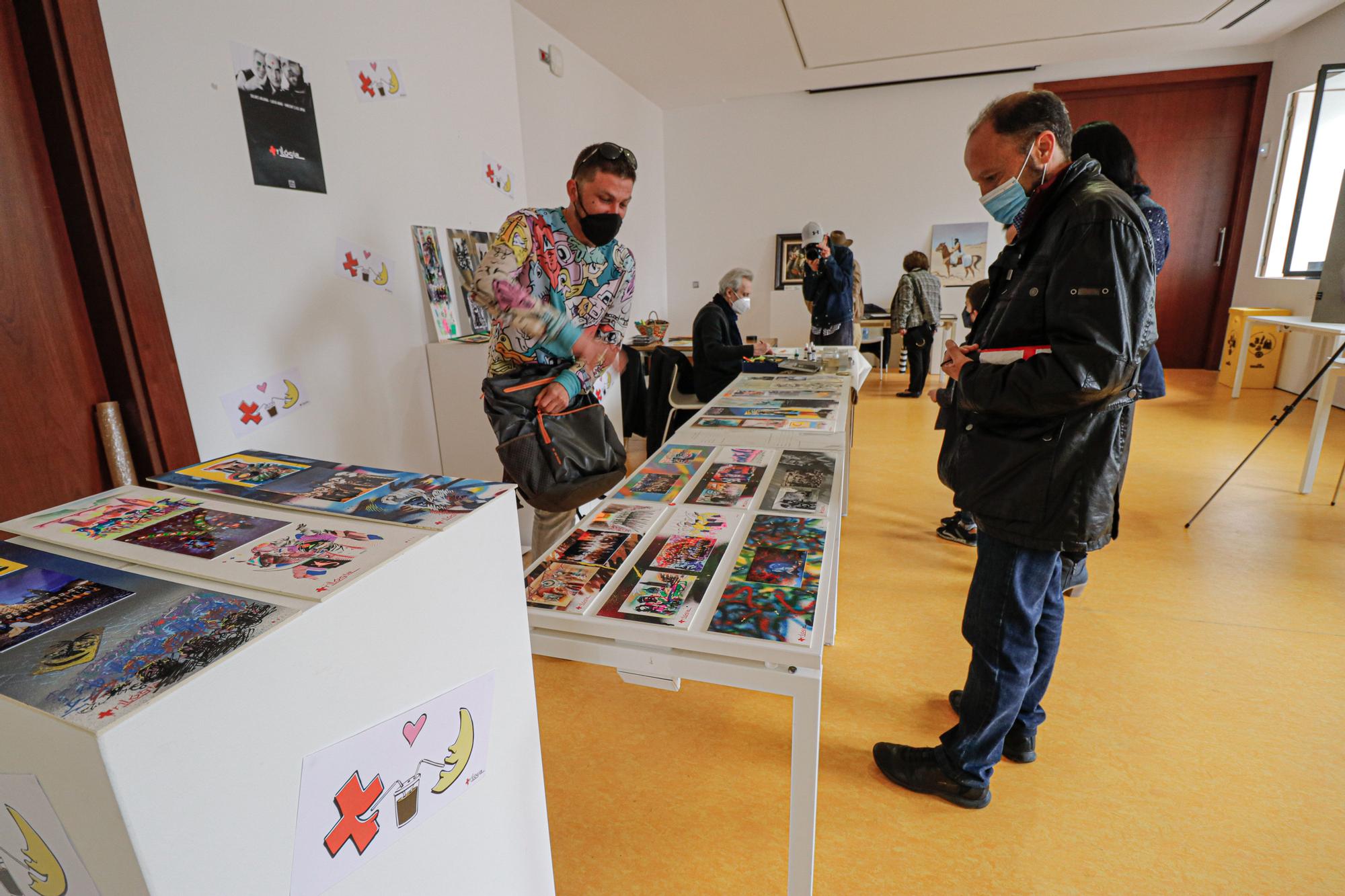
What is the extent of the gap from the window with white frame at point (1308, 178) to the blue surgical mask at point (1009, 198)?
6.32 meters

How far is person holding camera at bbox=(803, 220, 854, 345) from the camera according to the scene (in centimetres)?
440

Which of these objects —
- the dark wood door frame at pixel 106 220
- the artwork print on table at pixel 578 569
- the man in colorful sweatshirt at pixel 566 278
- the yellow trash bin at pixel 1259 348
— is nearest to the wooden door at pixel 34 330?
the dark wood door frame at pixel 106 220

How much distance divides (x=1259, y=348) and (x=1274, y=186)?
162 cm

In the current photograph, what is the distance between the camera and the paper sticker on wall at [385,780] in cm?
58

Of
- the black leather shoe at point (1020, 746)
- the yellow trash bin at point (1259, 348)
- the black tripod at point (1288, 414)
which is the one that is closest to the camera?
the black leather shoe at point (1020, 746)

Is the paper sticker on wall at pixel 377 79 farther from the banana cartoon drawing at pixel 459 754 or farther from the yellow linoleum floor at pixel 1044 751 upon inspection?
the banana cartoon drawing at pixel 459 754

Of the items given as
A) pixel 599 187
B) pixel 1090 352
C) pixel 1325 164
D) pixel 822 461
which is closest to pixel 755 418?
pixel 822 461

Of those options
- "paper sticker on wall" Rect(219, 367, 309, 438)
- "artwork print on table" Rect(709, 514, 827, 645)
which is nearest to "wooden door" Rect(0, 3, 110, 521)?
"paper sticker on wall" Rect(219, 367, 309, 438)

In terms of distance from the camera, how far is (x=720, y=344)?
3.34 metres

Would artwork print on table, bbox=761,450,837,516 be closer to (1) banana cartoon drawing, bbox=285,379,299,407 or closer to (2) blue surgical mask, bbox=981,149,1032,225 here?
(2) blue surgical mask, bbox=981,149,1032,225

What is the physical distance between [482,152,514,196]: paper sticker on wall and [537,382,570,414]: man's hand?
1.86 metres

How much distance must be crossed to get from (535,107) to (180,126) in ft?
10.1

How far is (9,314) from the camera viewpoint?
1335 mm

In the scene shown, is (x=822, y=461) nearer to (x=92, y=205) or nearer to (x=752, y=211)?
(x=92, y=205)
